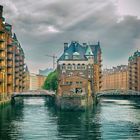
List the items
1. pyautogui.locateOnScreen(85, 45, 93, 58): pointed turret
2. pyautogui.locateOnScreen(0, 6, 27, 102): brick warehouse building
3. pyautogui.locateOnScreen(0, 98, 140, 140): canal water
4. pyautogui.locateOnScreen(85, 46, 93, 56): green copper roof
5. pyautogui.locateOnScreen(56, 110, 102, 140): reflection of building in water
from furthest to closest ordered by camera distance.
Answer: pyautogui.locateOnScreen(85, 46, 93, 56): green copper roof, pyautogui.locateOnScreen(85, 45, 93, 58): pointed turret, pyautogui.locateOnScreen(0, 6, 27, 102): brick warehouse building, pyautogui.locateOnScreen(56, 110, 102, 140): reflection of building in water, pyautogui.locateOnScreen(0, 98, 140, 140): canal water

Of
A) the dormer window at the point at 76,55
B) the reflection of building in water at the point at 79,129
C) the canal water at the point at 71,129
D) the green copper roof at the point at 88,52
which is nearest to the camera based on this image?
the canal water at the point at 71,129

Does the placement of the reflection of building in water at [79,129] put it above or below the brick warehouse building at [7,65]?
below

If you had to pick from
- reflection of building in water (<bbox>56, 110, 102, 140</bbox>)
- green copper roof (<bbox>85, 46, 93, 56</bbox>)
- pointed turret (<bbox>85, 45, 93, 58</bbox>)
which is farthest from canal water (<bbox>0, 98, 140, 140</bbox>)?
green copper roof (<bbox>85, 46, 93, 56</bbox>)

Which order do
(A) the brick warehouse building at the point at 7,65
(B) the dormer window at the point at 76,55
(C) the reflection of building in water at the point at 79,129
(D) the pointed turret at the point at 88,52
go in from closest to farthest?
(C) the reflection of building in water at the point at 79,129 → (A) the brick warehouse building at the point at 7,65 → (B) the dormer window at the point at 76,55 → (D) the pointed turret at the point at 88,52

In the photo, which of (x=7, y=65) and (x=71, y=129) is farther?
(x=7, y=65)

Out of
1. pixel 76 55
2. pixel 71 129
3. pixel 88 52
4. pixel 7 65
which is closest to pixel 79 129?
pixel 71 129

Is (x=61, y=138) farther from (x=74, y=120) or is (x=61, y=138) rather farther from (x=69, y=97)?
(x=69, y=97)

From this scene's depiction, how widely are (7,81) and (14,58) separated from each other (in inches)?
826

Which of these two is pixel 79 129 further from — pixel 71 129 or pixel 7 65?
pixel 7 65

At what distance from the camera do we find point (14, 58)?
18512 centimetres

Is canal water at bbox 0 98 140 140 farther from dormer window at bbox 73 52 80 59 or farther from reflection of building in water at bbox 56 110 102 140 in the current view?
dormer window at bbox 73 52 80 59

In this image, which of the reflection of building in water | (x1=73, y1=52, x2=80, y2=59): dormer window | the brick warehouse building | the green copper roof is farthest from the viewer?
the green copper roof

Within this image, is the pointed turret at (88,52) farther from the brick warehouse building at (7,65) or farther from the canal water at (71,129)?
the canal water at (71,129)

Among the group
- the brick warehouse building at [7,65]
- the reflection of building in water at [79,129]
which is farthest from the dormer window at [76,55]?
the reflection of building in water at [79,129]
